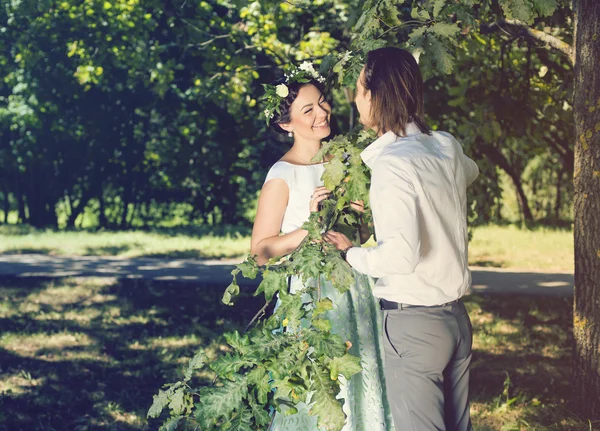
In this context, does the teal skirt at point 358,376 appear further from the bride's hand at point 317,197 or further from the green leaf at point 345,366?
the green leaf at point 345,366

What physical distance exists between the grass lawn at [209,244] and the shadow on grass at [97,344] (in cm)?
291

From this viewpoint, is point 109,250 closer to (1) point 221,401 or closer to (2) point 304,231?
(2) point 304,231

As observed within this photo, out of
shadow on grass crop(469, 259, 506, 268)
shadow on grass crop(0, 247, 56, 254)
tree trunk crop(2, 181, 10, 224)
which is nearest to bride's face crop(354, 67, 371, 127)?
shadow on grass crop(469, 259, 506, 268)

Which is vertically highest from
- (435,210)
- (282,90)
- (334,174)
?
(282,90)

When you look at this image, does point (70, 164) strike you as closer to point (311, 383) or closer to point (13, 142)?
point (13, 142)

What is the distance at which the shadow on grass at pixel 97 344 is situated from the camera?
539 centimetres

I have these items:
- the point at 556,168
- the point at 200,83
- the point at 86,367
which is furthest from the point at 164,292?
the point at 556,168

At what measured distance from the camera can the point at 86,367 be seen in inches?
251

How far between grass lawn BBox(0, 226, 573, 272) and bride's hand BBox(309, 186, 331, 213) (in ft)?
28.7

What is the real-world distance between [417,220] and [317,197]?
76 centimetres

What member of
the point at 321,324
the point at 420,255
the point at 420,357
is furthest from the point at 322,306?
the point at 420,255

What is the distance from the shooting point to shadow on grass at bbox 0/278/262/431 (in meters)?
5.39

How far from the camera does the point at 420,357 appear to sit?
244 cm

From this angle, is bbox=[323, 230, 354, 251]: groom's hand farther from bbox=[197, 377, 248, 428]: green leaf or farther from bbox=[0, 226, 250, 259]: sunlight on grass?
bbox=[0, 226, 250, 259]: sunlight on grass
